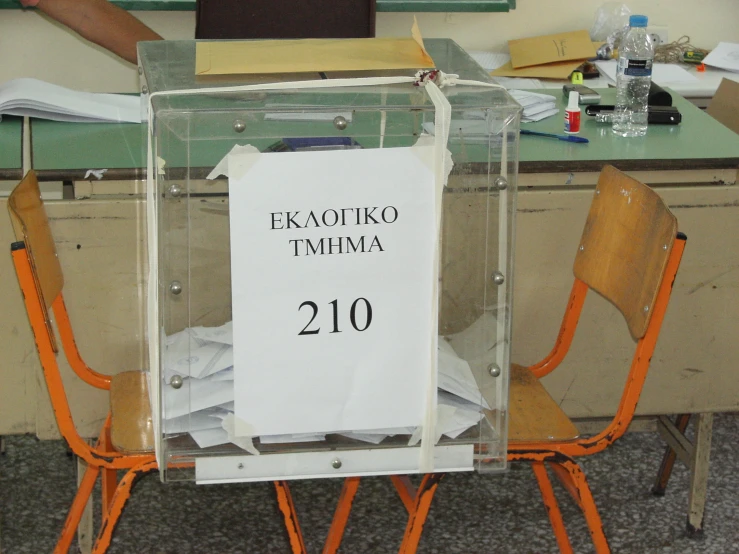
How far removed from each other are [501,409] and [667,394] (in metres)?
0.82

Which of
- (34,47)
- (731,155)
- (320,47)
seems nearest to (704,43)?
(731,155)

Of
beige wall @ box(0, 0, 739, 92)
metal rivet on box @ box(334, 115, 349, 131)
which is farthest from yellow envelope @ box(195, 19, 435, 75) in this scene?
beige wall @ box(0, 0, 739, 92)

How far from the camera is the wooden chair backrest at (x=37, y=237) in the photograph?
55.4 inches

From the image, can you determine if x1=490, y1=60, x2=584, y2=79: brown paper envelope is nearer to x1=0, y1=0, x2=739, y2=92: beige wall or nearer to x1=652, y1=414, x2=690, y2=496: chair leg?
x1=0, y1=0, x2=739, y2=92: beige wall

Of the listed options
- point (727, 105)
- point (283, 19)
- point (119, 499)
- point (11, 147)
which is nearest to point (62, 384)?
point (119, 499)

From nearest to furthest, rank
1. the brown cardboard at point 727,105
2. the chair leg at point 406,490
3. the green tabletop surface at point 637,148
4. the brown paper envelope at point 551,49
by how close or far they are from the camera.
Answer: the chair leg at point 406,490
the green tabletop surface at point 637,148
the brown cardboard at point 727,105
the brown paper envelope at point 551,49

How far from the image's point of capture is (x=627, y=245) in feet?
5.24

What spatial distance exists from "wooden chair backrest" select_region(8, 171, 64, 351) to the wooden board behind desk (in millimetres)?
117

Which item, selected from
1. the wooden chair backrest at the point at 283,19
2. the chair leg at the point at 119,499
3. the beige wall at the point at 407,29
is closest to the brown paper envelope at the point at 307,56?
the chair leg at the point at 119,499

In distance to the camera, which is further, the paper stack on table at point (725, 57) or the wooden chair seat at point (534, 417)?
the paper stack on table at point (725, 57)

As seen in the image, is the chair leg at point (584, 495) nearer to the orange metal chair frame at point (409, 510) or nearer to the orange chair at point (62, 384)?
the orange metal chair frame at point (409, 510)

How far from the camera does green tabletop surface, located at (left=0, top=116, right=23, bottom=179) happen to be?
180cm

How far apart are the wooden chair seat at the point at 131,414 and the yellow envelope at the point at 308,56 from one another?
21.9 inches

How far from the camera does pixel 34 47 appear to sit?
131 inches
